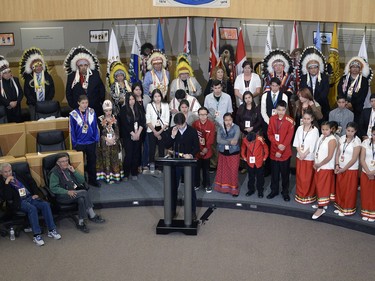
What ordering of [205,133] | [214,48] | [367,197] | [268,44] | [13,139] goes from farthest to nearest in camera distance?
[214,48] → [268,44] → [13,139] → [205,133] → [367,197]

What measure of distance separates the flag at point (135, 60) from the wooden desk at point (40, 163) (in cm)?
260

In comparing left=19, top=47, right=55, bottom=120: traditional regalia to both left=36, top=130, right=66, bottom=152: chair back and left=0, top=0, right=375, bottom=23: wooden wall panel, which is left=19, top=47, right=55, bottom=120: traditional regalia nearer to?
left=0, top=0, right=375, bottom=23: wooden wall panel

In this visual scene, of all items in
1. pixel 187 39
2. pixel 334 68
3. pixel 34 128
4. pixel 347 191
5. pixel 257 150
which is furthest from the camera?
pixel 187 39

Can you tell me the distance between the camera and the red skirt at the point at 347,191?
7160 mm

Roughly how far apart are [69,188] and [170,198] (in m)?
1.30

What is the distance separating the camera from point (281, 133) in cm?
755

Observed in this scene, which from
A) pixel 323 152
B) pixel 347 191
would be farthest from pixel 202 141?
pixel 347 191

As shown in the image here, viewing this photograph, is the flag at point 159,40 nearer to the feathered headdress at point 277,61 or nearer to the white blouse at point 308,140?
the feathered headdress at point 277,61

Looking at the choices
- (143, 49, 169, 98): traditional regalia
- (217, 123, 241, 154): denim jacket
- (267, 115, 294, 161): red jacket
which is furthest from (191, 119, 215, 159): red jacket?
(143, 49, 169, 98): traditional regalia

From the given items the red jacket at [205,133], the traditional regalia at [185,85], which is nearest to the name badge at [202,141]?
the red jacket at [205,133]

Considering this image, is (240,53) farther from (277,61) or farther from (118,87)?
(118,87)

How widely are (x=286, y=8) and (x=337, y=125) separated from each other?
8.82ft

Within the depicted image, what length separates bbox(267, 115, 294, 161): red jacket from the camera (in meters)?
7.52

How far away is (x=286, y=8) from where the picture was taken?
939 centimetres
